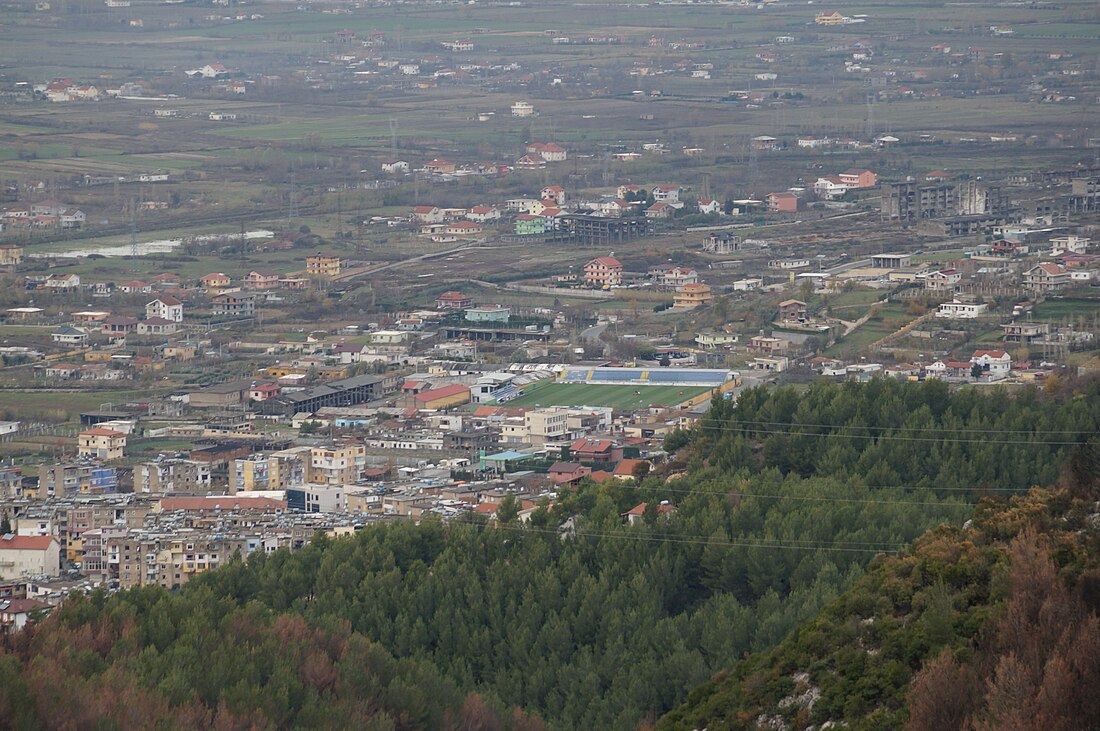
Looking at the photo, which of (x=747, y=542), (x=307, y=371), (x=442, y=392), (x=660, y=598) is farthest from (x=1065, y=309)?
(x=660, y=598)

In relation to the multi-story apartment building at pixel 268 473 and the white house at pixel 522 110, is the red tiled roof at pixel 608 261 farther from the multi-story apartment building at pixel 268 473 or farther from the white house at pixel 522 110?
the white house at pixel 522 110

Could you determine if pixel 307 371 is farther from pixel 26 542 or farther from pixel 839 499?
pixel 839 499

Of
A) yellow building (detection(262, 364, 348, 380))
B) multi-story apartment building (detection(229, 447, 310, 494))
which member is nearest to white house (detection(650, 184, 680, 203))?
yellow building (detection(262, 364, 348, 380))

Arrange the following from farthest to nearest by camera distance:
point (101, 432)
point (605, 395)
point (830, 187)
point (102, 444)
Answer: point (830, 187)
point (605, 395)
point (101, 432)
point (102, 444)

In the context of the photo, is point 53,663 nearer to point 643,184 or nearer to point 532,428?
point 532,428

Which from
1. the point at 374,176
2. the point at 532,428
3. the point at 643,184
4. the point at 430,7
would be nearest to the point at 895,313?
the point at 532,428

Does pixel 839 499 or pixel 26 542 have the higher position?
pixel 839 499

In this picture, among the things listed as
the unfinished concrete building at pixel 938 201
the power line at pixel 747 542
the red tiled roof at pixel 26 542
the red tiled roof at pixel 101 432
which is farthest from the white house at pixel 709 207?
the power line at pixel 747 542
